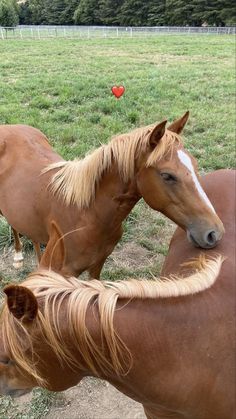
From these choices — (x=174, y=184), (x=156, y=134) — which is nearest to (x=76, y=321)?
(x=174, y=184)

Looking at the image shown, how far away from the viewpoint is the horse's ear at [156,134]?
2366 mm

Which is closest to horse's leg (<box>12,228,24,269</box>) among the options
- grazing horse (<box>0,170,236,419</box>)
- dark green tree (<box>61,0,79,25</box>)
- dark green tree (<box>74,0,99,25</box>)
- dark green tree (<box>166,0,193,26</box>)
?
grazing horse (<box>0,170,236,419</box>)

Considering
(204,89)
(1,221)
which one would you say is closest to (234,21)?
(204,89)

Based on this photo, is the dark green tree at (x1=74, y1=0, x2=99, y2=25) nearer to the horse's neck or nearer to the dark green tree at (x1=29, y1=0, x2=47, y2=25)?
the dark green tree at (x1=29, y1=0, x2=47, y2=25)

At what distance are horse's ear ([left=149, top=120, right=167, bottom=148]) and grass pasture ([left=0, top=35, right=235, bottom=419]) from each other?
5.42 feet

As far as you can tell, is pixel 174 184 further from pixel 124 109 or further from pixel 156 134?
pixel 124 109

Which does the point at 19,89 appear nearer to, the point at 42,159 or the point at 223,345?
the point at 42,159

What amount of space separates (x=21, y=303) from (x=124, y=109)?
6624 mm

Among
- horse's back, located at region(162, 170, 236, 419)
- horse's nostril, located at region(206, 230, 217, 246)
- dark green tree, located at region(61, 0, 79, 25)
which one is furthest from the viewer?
dark green tree, located at region(61, 0, 79, 25)

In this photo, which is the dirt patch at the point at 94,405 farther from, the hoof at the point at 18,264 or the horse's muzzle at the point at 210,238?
the hoof at the point at 18,264

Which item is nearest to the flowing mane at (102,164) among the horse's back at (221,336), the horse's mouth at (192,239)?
the horse's mouth at (192,239)

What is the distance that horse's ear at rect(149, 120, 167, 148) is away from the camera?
2.37 meters

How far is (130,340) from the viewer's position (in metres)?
1.42

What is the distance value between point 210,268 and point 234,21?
45229mm
